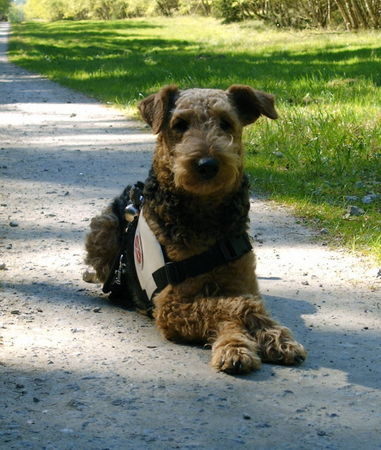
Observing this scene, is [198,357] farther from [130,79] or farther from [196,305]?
[130,79]

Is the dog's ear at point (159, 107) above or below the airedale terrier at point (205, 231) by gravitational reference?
above

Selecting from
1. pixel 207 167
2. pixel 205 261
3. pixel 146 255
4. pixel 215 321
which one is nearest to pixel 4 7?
pixel 146 255

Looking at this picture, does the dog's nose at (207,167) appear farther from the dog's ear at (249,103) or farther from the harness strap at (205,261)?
the dog's ear at (249,103)

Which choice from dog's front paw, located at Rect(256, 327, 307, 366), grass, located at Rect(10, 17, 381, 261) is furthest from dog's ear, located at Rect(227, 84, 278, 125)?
grass, located at Rect(10, 17, 381, 261)

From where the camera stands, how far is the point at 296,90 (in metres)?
14.2

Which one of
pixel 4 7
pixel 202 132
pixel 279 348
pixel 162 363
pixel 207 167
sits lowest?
A: pixel 4 7

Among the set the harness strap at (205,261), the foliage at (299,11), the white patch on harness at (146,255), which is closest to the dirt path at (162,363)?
the white patch on harness at (146,255)

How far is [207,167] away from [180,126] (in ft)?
1.49

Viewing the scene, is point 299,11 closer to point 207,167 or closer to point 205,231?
point 205,231

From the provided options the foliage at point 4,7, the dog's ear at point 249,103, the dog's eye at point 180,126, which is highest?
the dog's ear at point 249,103

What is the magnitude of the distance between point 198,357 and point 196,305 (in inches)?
12.1

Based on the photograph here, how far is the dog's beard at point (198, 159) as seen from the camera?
4461 mm

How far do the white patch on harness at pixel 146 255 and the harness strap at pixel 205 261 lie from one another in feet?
0.28

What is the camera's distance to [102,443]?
3.43 meters
